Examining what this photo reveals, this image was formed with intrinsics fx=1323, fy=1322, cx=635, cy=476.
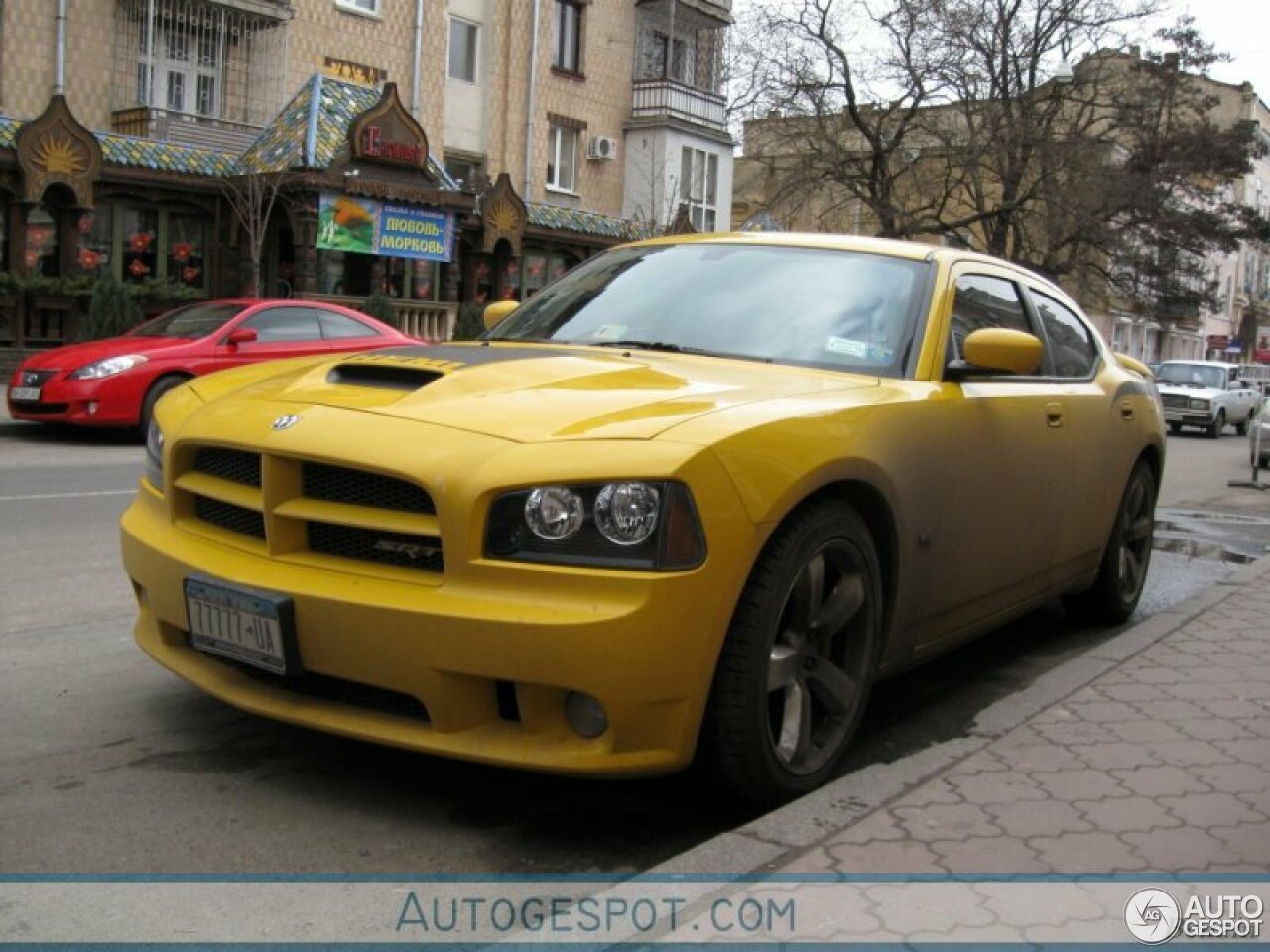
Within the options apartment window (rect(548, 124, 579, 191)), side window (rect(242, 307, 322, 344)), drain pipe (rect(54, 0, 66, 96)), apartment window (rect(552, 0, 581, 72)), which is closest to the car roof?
side window (rect(242, 307, 322, 344))

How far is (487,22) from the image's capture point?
28.6 meters

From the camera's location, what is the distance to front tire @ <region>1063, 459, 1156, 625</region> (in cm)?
590

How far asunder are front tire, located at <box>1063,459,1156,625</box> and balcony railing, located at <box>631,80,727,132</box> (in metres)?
27.3

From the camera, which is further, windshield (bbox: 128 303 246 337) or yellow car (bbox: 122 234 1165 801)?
windshield (bbox: 128 303 246 337)

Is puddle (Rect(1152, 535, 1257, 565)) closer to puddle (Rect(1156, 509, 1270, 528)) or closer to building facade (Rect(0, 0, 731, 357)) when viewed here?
puddle (Rect(1156, 509, 1270, 528))

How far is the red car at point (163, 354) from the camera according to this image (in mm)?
12836

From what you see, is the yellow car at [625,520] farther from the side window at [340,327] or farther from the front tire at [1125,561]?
the side window at [340,327]

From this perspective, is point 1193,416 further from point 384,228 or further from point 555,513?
point 555,513

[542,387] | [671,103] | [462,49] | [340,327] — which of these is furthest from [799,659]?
[671,103]

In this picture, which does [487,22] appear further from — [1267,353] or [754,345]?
[1267,353]

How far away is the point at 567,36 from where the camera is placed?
1217 inches

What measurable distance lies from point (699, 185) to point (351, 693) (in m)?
31.9

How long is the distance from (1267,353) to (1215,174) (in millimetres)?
16446

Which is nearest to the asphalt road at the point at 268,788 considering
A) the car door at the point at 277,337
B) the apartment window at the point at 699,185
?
the car door at the point at 277,337
